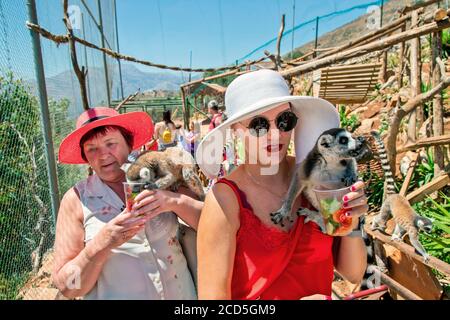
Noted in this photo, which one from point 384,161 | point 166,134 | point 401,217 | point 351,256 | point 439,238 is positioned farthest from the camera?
point 166,134

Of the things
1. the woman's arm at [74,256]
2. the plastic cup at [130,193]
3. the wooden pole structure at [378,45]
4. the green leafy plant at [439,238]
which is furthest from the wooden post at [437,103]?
the woman's arm at [74,256]

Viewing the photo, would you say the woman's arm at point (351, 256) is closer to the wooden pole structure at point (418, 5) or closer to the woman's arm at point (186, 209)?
the woman's arm at point (186, 209)

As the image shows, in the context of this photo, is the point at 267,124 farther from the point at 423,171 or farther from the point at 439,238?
the point at 423,171

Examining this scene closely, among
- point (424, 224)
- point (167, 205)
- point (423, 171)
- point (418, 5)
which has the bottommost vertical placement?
point (424, 224)

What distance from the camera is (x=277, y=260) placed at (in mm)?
1201

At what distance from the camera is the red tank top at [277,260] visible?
1.20 m

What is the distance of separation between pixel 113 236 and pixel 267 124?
74 centimetres

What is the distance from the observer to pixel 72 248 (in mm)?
1429

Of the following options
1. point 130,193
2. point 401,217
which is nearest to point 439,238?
point 401,217

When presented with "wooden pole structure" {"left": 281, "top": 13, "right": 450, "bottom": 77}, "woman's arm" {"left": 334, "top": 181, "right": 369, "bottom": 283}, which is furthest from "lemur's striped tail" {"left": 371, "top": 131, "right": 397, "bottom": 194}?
"woman's arm" {"left": 334, "top": 181, "right": 369, "bottom": 283}

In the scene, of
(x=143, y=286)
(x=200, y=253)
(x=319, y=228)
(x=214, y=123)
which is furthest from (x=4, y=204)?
(x=214, y=123)

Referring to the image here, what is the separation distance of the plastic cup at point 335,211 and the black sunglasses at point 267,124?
0.29 meters
